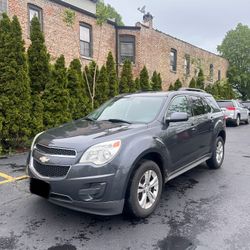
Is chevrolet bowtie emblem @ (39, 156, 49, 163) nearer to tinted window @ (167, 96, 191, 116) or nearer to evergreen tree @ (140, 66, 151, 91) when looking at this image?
tinted window @ (167, 96, 191, 116)

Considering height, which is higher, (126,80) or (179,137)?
(126,80)

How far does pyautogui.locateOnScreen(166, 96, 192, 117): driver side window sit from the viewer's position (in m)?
4.64

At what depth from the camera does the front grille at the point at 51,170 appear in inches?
132

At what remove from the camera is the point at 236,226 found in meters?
3.57

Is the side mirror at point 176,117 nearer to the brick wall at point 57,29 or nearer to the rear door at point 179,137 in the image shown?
the rear door at point 179,137

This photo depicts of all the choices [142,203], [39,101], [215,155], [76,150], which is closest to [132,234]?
[142,203]

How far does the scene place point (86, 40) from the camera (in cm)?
1558

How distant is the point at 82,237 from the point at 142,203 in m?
0.90

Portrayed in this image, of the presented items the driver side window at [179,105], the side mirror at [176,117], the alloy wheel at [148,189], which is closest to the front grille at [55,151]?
the alloy wheel at [148,189]

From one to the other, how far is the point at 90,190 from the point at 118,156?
51 centimetres

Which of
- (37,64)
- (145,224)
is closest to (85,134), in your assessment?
(145,224)

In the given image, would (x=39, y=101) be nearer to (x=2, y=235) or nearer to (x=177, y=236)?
(x=2, y=235)

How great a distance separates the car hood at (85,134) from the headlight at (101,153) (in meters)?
0.07

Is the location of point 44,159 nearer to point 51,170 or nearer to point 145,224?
point 51,170
